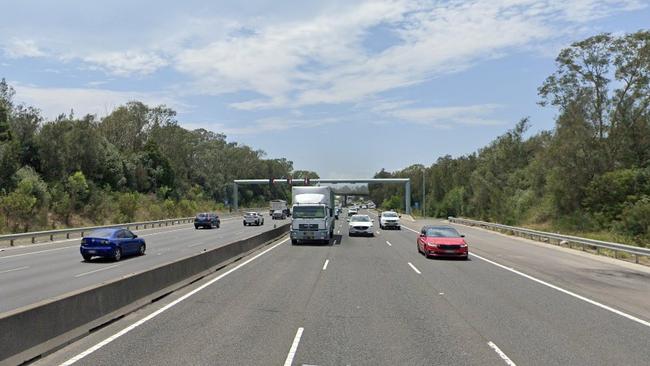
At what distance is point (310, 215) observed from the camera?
30922 mm

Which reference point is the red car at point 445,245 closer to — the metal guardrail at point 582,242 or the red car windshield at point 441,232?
the red car windshield at point 441,232

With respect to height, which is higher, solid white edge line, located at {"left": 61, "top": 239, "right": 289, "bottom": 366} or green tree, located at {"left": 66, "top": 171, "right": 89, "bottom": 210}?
green tree, located at {"left": 66, "top": 171, "right": 89, "bottom": 210}

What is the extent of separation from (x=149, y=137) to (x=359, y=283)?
288ft

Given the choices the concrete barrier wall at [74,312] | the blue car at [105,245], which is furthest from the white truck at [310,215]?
the concrete barrier wall at [74,312]

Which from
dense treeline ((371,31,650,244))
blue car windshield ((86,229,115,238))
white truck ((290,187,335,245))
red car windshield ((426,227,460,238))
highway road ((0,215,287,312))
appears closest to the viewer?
highway road ((0,215,287,312))

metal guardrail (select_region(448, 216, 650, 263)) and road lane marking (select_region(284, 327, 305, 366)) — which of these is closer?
road lane marking (select_region(284, 327, 305, 366))

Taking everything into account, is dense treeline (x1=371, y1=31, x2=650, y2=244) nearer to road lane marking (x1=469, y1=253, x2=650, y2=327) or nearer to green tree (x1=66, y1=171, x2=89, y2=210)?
road lane marking (x1=469, y1=253, x2=650, y2=327)

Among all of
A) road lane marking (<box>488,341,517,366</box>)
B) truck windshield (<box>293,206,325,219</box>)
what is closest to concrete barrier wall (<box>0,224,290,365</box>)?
road lane marking (<box>488,341,517,366</box>)

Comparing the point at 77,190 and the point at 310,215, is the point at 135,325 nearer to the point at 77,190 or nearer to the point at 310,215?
the point at 310,215

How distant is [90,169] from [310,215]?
4181 cm

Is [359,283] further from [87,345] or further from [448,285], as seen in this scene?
[87,345]

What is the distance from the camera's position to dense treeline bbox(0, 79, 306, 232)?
4603 cm

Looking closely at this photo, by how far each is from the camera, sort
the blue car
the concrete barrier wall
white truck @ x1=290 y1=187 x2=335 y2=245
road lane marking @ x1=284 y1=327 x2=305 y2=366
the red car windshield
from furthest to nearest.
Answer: white truck @ x1=290 y1=187 x2=335 y2=245
the red car windshield
the blue car
road lane marking @ x1=284 y1=327 x2=305 y2=366
the concrete barrier wall

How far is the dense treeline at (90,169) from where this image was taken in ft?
151
